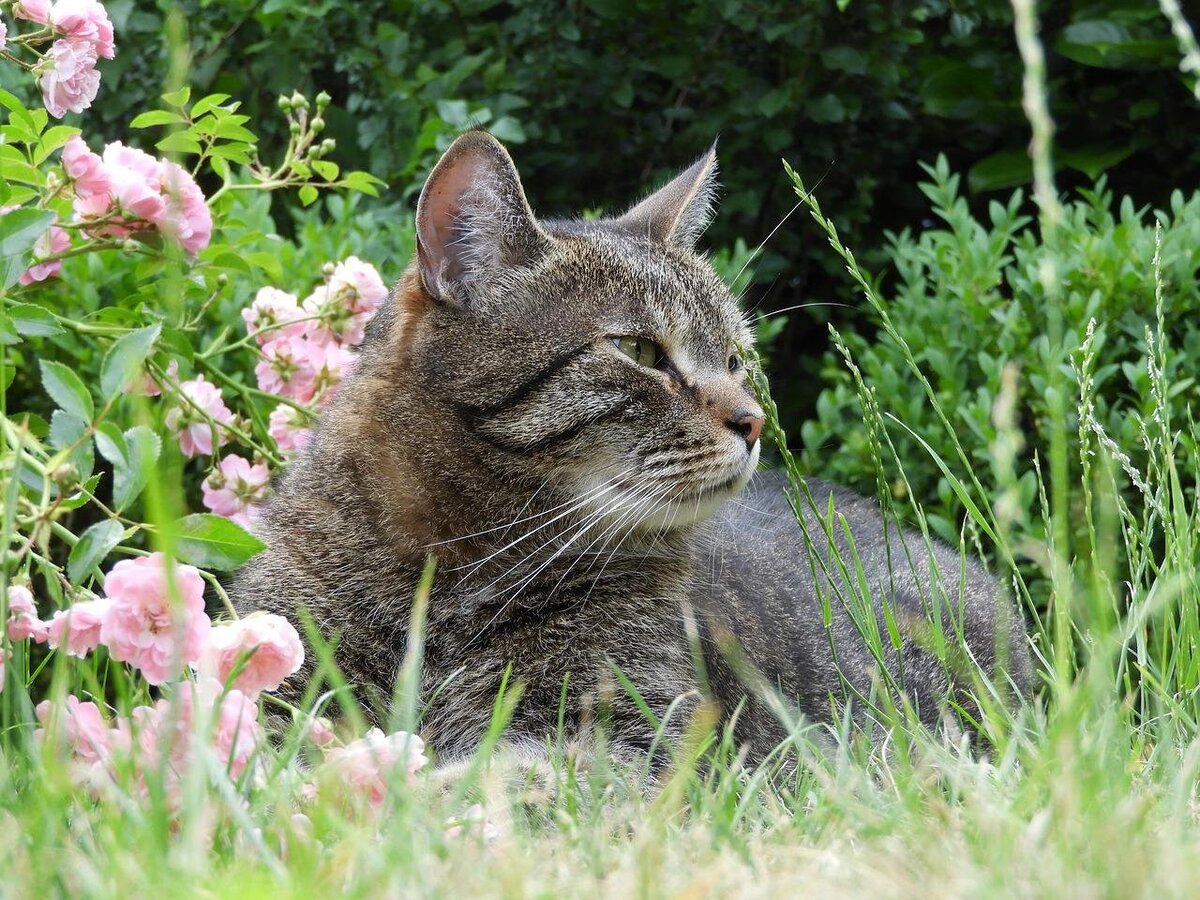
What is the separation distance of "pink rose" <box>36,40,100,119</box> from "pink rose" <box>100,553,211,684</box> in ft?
3.21

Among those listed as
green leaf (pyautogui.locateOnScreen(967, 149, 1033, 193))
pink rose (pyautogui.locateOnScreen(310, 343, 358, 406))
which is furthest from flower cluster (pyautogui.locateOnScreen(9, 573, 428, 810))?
green leaf (pyautogui.locateOnScreen(967, 149, 1033, 193))

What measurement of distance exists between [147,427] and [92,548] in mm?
597

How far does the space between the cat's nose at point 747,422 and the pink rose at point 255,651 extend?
3.33 ft

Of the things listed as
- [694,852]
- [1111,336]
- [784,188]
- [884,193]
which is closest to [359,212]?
[784,188]

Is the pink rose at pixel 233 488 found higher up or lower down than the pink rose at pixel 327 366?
lower down

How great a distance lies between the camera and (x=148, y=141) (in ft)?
18.4

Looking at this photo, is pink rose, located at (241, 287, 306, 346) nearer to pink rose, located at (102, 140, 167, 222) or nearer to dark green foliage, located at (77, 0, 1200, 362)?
pink rose, located at (102, 140, 167, 222)

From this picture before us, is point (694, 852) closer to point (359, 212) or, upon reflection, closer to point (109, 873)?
point (109, 873)

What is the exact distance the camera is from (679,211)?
313 cm

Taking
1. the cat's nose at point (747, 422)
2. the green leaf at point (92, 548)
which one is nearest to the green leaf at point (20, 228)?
the green leaf at point (92, 548)

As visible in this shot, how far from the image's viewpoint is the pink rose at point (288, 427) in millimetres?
3189

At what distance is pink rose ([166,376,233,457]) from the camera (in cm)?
290

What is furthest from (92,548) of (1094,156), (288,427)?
(1094,156)

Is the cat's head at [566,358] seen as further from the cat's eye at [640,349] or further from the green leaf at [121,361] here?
the green leaf at [121,361]
